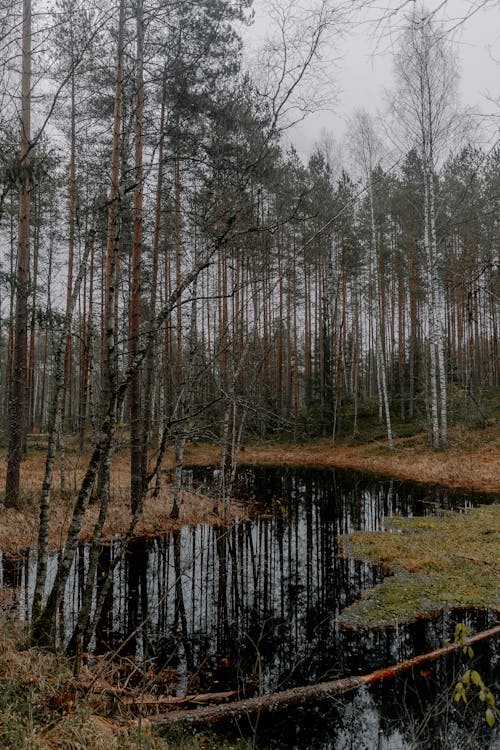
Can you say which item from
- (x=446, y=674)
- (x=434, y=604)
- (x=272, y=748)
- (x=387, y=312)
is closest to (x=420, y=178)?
(x=387, y=312)

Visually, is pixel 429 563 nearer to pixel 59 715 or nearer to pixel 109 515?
pixel 59 715

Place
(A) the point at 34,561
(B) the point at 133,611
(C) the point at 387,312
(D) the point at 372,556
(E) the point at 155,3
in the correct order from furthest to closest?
(C) the point at 387,312, (D) the point at 372,556, (A) the point at 34,561, (B) the point at 133,611, (E) the point at 155,3

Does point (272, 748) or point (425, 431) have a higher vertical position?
point (425, 431)

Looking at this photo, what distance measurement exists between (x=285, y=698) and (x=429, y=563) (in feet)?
14.8

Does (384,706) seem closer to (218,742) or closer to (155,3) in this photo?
(218,742)

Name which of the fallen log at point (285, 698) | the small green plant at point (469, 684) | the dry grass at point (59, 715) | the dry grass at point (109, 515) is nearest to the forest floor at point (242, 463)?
the dry grass at point (109, 515)

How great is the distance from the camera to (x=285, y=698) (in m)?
3.99

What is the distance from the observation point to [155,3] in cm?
435

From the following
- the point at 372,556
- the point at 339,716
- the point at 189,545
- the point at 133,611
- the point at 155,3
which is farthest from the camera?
the point at 189,545

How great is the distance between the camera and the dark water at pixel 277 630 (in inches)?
148

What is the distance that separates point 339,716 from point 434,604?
276 cm

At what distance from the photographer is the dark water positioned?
3.77 m

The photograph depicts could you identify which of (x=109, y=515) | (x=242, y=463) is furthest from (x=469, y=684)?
(x=242, y=463)

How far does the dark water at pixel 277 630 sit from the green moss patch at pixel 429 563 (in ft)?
0.98
